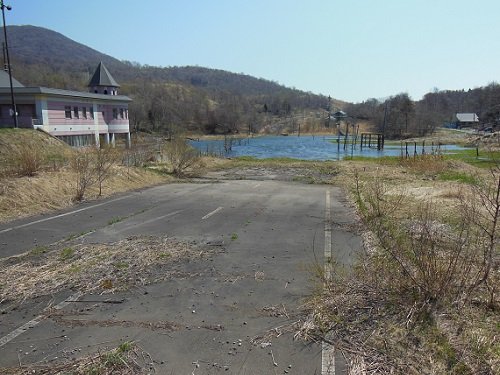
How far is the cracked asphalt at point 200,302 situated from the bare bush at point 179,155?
390 inches

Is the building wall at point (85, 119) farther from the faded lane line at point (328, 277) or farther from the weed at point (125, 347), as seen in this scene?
the weed at point (125, 347)

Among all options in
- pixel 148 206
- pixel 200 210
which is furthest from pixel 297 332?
pixel 148 206

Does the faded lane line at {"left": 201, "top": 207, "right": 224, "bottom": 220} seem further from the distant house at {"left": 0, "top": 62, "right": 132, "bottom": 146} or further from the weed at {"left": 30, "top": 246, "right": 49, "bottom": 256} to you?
the distant house at {"left": 0, "top": 62, "right": 132, "bottom": 146}

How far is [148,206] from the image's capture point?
37.0 feet

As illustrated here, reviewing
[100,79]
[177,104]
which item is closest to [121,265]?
[100,79]

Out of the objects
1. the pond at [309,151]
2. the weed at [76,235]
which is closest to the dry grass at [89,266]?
the weed at [76,235]

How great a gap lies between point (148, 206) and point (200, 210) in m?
1.70

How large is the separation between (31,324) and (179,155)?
1597 cm

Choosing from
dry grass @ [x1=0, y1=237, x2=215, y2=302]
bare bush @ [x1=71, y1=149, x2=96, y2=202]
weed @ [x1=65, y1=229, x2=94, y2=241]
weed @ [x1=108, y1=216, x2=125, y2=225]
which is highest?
bare bush @ [x1=71, y1=149, x2=96, y2=202]

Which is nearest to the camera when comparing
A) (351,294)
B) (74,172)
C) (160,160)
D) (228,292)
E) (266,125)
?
(351,294)

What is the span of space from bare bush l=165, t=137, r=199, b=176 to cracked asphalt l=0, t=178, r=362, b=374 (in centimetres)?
991

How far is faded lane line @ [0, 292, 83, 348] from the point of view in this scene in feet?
12.5


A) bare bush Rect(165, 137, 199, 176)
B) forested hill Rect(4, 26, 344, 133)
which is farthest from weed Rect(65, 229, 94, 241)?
forested hill Rect(4, 26, 344, 133)

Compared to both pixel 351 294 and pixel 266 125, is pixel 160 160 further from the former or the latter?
pixel 266 125
